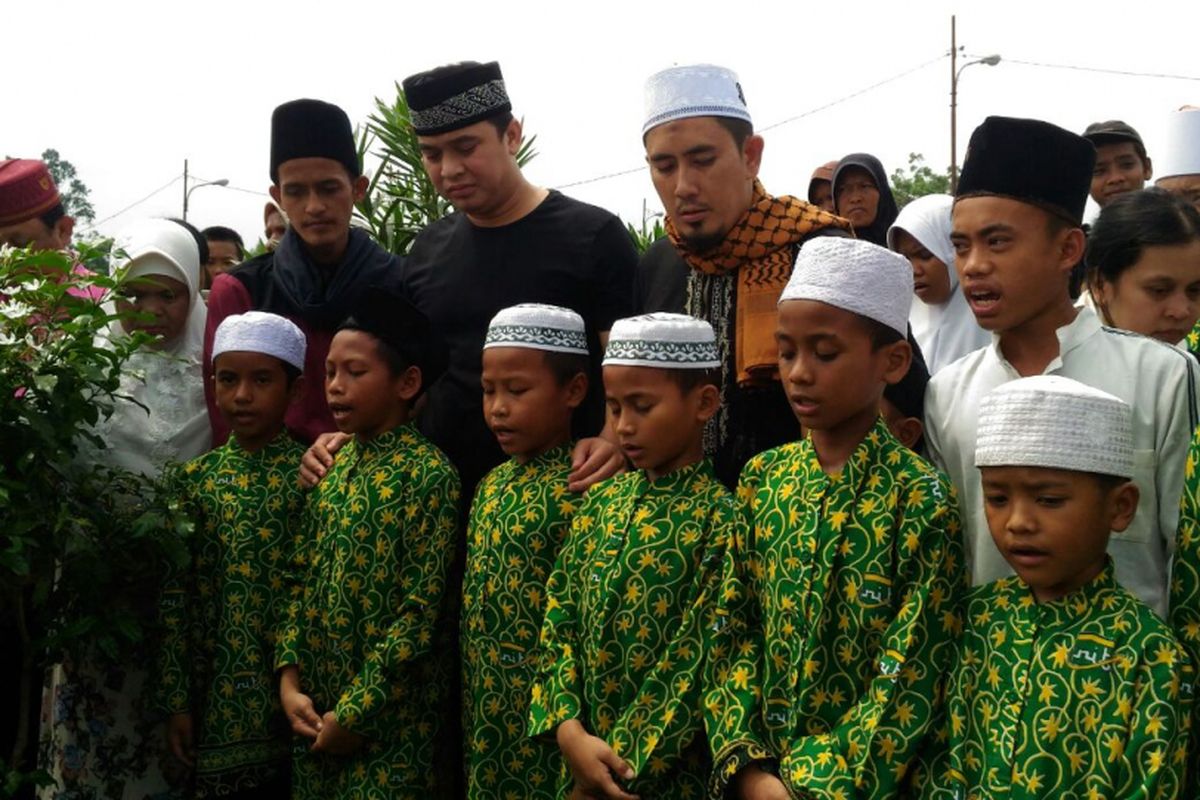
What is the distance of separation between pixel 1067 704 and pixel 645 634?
109 centimetres

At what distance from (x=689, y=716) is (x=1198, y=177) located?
3867 mm

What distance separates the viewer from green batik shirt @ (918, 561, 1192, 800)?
2430 mm

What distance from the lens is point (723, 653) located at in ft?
10.1

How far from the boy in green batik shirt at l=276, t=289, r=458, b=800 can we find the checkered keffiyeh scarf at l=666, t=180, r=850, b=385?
40.5 inches

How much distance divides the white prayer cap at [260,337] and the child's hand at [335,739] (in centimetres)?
124

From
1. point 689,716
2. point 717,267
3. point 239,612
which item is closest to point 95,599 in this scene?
point 239,612

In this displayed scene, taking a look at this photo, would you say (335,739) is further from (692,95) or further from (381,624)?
Answer: (692,95)

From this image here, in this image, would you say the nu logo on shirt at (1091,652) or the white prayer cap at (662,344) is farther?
the white prayer cap at (662,344)

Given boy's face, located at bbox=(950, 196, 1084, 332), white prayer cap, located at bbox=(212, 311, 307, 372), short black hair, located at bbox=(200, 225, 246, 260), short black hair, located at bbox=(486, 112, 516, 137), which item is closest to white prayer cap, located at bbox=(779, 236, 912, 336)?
boy's face, located at bbox=(950, 196, 1084, 332)

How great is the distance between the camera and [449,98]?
4070mm

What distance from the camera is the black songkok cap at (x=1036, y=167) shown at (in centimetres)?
299

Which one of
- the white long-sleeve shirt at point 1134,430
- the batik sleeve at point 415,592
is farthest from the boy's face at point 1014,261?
the batik sleeve at point 415,592

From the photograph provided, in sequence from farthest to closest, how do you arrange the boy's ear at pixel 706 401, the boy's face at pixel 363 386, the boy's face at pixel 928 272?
the boy's face at pixel 928 272 → the boy's face at pixel 363 386 → the boy's ear at pixel 706 401

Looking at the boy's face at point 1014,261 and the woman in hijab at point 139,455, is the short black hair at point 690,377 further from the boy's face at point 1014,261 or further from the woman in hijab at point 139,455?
the woman in hijab at point 139,455
